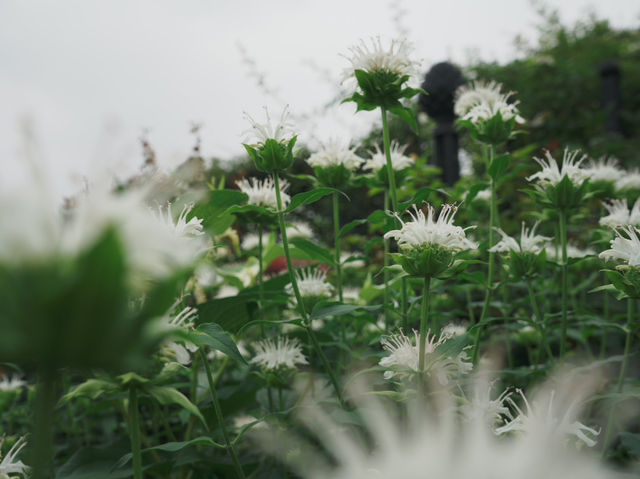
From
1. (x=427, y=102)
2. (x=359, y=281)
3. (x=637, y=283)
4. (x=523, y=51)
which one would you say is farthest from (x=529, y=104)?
(x=637, y=283)

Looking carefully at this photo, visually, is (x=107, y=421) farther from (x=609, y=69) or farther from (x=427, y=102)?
(x=609, y=69)

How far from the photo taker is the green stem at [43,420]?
0.27 metres

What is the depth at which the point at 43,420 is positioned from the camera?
28cm

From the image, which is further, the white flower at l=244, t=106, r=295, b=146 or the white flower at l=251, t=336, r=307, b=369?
the white flower at l=251, t=336, r=307, b=369

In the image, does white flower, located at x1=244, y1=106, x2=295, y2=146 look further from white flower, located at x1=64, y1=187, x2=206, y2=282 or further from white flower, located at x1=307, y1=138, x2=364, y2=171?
white flower, located at x1=64, y1=187, x2=206, y2=282

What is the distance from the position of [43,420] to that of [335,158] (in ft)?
3.15

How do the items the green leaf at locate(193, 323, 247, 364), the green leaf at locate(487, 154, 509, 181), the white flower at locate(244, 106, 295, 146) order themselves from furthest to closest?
the green leaf at locate(487, 154, 509, 181)
the white flower at locate(244, 106, 295, 146)
the green leaf at locate(193, 323, 247, 364)

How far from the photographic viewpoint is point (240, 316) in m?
1.10

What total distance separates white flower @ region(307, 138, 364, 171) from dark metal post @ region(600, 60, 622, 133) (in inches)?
210

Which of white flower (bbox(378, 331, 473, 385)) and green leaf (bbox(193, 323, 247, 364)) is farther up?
green leaf (bbox(193, 323, 247, 364))

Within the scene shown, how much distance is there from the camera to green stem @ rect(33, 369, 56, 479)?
0.88 ft

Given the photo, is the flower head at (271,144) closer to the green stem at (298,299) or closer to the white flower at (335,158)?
the green stem at (298,299)

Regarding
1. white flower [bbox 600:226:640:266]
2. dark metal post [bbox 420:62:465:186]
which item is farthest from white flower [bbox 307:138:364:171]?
dark metal post [bbox 420:62:465:186]

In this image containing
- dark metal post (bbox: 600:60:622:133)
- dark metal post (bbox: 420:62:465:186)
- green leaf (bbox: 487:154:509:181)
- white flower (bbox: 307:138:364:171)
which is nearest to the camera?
green leaf (bbox: 487:154:509:181)
